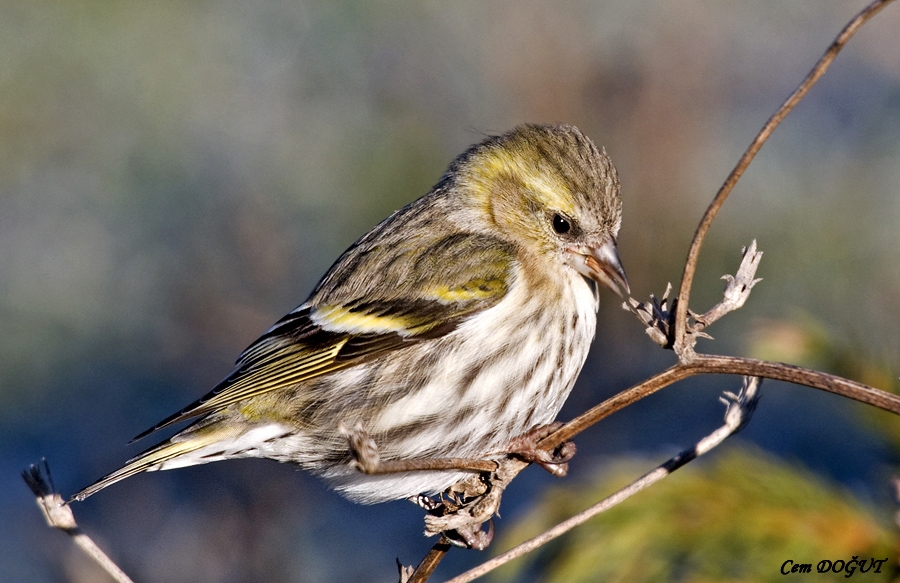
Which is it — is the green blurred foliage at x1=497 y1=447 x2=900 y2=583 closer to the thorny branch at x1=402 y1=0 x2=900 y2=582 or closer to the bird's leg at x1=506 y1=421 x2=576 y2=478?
the bird's leg at x1=506 y1=421 x2=576 y2=478

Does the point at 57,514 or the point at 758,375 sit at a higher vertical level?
the point at 57,514

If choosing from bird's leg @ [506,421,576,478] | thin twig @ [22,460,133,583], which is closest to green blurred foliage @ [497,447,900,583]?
bird's leg @ [506,421,576,478]

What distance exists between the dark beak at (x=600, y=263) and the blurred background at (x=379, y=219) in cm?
42

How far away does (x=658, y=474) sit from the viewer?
1.83 meters

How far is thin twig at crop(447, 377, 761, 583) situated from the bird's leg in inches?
9.3

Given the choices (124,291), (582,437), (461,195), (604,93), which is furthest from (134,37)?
(461,195)

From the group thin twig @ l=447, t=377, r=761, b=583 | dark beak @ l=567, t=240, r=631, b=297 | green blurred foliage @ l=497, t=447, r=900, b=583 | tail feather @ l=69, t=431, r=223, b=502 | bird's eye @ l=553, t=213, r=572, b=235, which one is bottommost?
green blurred foliage @ l=497, t=447, r=900, b=583

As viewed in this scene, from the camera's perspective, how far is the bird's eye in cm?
300

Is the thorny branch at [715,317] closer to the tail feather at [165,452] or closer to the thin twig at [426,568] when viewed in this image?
the thin twig at [426,568]

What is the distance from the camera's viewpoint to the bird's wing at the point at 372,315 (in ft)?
9.41

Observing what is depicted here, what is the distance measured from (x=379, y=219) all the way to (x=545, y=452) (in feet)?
14.1

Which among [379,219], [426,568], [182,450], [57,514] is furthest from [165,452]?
[379,219]

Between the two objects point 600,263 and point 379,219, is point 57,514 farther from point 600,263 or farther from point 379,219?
point 379,219

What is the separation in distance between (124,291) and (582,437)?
11.4 feet
